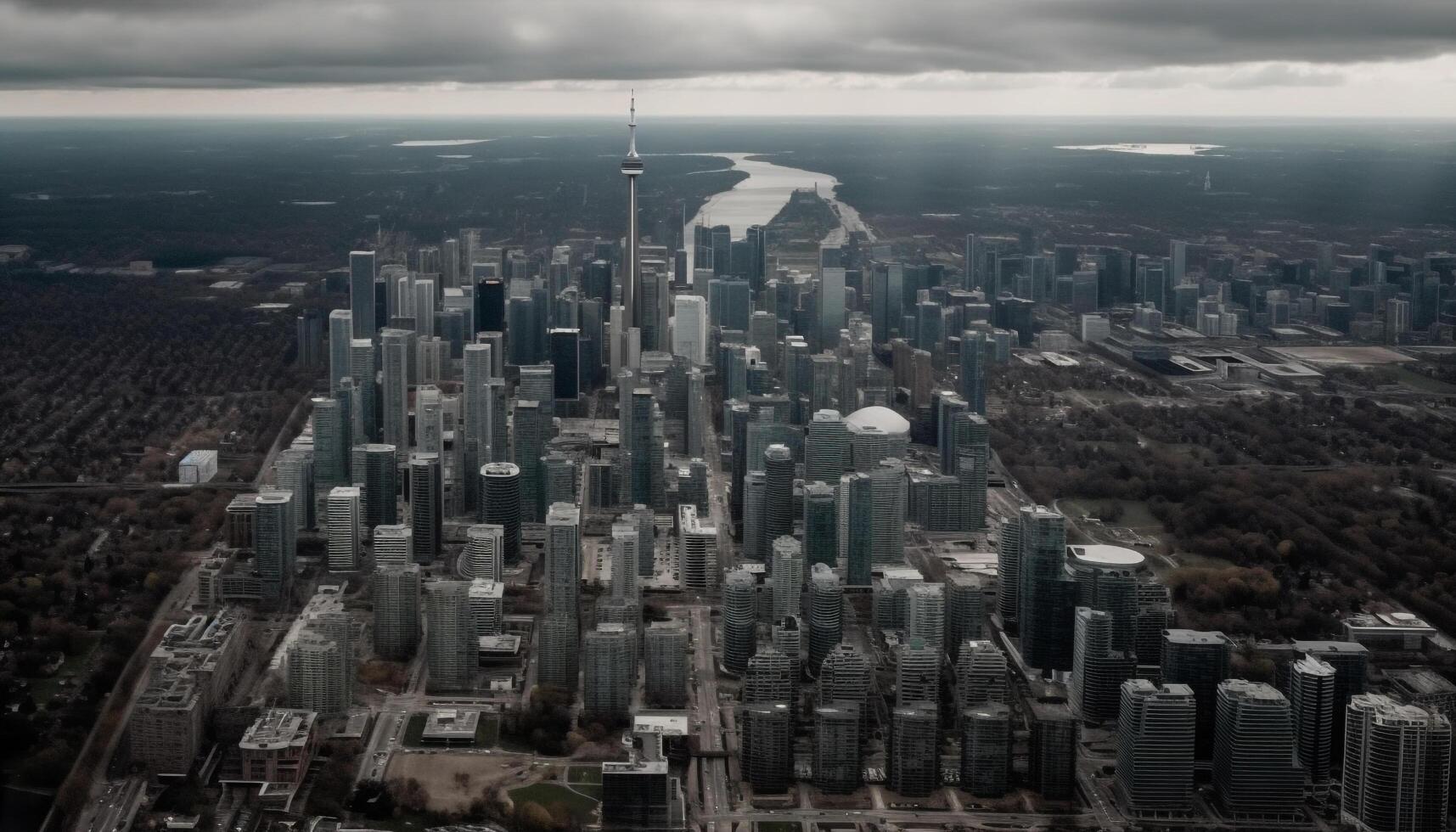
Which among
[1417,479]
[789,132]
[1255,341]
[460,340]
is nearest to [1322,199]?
[1255,341]

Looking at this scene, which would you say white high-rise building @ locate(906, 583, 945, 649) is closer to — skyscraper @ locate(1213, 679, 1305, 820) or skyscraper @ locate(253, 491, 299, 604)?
skyscraper @ locate(1213, 679, 1305, 820)

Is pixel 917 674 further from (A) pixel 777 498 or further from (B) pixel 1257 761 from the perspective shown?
(A) pixel 777 498

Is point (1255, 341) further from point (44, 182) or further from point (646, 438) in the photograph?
point (44, 182)

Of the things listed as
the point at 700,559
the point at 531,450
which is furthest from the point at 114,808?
the point at 531,450

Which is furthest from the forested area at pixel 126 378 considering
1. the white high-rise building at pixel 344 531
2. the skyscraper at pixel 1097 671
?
the skyscraper at pixel 1097 671

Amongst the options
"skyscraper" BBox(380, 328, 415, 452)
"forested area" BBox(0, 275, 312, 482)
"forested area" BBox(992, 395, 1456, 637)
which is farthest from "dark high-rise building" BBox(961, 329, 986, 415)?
"forested area" BBox(0, 275, 312, 482)

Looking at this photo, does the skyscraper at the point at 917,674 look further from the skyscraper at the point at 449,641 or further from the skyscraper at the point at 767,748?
the skyscraper at the point at 449,641
